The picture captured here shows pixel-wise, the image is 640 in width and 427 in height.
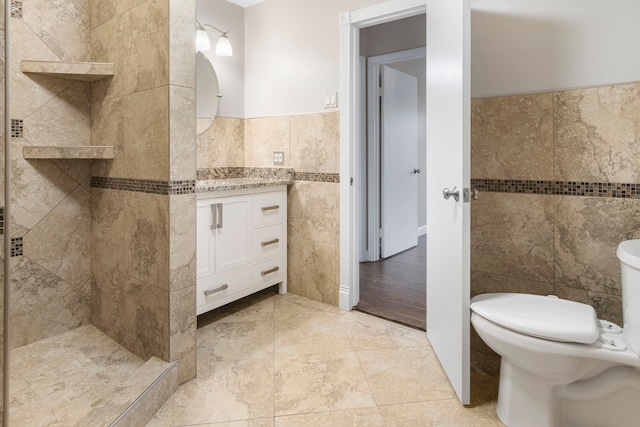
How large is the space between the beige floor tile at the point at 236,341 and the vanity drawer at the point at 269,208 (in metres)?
0.67

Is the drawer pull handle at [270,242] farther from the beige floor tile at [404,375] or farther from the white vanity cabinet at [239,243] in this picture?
the beige floor tile at [404,375]

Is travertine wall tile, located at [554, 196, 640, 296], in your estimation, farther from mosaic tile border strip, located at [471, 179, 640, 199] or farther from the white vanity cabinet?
the white vanity cabinet

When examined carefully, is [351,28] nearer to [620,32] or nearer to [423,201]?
[620,32]

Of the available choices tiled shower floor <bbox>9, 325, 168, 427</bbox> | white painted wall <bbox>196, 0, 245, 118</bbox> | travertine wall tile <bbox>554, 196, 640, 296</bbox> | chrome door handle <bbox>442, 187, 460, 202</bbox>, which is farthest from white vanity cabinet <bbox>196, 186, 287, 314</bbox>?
travertine wall tile <bbox>554, 196, 640, 296</bbox>

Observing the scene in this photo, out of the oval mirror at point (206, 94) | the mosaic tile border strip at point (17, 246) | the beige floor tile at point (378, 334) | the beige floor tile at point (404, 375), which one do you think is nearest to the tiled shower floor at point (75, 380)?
the mosaic tile border strip at point (17, 246)

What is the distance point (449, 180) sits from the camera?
1.71 m

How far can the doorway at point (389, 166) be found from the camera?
356cm

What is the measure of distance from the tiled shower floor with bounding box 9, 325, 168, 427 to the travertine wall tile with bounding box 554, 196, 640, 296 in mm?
1833

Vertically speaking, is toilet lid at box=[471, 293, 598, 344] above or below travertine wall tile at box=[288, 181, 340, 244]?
below

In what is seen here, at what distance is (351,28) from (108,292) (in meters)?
2.15

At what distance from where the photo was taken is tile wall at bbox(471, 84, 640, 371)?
162cm

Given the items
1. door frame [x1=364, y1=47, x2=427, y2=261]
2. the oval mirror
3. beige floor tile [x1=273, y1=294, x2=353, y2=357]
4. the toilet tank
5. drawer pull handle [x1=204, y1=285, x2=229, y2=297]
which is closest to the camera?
the toilet tank

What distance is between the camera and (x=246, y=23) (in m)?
3.16

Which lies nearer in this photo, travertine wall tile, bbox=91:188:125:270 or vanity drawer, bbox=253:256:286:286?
travertine wall tile, bbox=91:188:125:270
